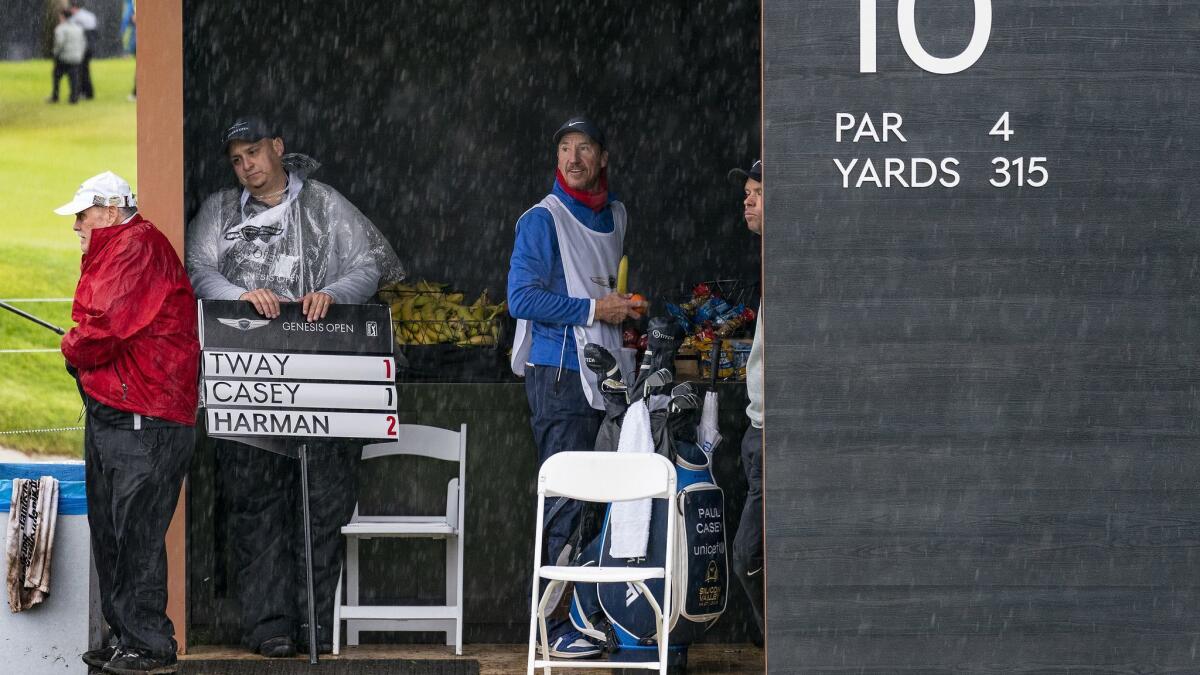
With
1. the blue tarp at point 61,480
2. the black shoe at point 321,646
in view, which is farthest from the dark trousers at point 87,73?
the black shoe at point 321,646

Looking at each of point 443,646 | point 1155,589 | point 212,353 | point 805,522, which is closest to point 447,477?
point 443,646

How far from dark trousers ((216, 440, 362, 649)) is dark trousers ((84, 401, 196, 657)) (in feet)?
1.67

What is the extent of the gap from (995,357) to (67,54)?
656 inches

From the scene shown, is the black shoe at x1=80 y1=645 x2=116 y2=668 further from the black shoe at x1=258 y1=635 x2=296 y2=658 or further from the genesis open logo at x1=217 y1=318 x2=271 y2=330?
the genesis open logo at x1=217 y1=318 x2=271 y2=330

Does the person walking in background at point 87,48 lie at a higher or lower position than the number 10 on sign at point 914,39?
higher

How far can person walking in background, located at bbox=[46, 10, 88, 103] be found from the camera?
18.5m

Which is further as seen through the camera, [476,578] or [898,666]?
[476,578]

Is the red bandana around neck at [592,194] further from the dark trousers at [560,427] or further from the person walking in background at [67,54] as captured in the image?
the person walking in background at [67,54]

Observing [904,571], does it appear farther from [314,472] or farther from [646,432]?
[314,472]

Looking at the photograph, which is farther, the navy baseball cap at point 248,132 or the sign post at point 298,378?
the navy baseball cap at point 248,132

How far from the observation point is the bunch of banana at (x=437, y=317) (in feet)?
21.1

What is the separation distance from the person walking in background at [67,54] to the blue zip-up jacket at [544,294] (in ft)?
47.4

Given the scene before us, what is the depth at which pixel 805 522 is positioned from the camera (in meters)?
4.09

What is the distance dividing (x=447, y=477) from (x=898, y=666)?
96.8 inches
